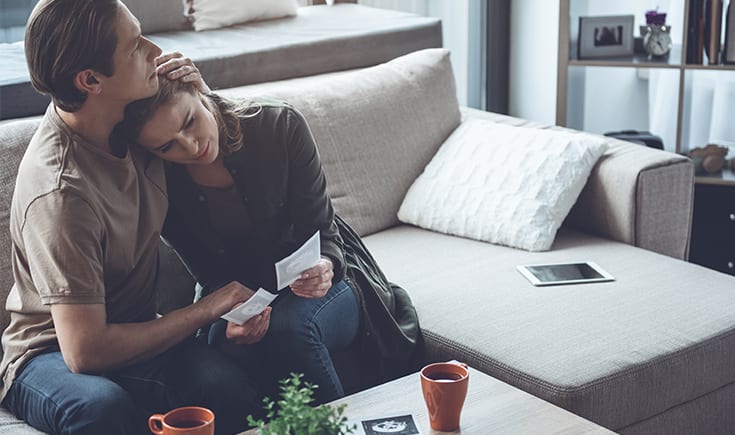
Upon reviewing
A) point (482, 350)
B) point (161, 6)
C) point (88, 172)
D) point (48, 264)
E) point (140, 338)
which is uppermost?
point (161, 6)

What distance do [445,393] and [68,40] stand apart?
2.71 ft

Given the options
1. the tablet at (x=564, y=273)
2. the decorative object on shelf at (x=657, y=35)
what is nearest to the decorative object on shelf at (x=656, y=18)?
the decorative object on shelf at (x=657, y=35)

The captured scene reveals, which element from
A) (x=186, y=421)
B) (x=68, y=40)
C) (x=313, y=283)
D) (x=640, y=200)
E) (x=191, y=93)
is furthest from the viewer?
(x=640, y=200)

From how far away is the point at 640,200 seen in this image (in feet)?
8.16

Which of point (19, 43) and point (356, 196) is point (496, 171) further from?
→ point (19, 43)

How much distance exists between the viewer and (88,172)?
1.70 meters

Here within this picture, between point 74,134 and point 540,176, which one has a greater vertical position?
point 74,134

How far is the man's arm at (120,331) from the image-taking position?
1646 mm

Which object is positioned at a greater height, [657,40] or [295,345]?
[657,40]

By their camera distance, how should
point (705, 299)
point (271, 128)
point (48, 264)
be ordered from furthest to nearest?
point (705, 299)
point (271, 128)
point (48, 264)

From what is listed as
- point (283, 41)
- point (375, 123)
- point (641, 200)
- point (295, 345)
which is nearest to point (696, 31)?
point (641, 200)

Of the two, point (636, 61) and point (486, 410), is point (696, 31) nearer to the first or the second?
point (636, 61)

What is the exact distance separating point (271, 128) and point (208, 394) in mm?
535

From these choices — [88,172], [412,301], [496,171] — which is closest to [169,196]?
[88,172]
